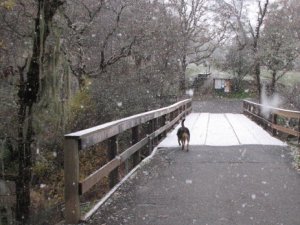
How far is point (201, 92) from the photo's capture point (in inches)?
1843

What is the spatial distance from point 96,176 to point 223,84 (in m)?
41.8

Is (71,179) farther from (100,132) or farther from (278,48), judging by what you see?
(278,48)

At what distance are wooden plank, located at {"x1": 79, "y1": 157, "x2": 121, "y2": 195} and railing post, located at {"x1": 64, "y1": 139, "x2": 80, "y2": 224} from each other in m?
0.09

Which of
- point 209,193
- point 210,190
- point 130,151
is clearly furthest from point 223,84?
point 209,193

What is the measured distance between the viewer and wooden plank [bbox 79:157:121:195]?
4564 mm

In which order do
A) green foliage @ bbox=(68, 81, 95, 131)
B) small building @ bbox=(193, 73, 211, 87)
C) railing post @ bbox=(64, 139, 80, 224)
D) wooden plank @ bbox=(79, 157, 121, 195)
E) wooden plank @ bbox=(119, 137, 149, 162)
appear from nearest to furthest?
railing post @ bbox=(64, 139, 80, 224), wooden plank @ bbox=(79, 157, 121, 195), wooden plank @ bbox=(119, 137, 149, 162), green foliage @ bbox=(68, 81, 95, 131), small building @ bbox=(193, 73, 211, 87)

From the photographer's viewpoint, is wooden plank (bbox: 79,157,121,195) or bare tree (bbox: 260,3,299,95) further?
bare tree (bbox: 260,3,299,95)

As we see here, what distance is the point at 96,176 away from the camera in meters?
5.06

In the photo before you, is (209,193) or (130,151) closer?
(209,193)

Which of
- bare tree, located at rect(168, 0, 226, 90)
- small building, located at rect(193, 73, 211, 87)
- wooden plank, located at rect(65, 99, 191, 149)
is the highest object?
bare tree, located at rect(168, 0, 226, 90)

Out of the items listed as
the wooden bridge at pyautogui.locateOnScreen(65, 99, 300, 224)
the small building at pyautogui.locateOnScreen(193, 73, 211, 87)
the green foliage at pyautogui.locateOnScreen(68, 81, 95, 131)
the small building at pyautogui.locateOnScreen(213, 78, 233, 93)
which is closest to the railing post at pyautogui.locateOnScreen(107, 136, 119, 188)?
the wooden bridge at pyautogui.locateOnScreen(65, 99, 300, 224)

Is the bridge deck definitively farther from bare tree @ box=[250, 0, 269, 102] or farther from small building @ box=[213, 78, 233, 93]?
small building @ box=[213, 78, 233, 93]

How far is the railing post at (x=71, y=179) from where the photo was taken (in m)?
4.42

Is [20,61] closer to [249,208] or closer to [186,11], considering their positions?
[249,208]
